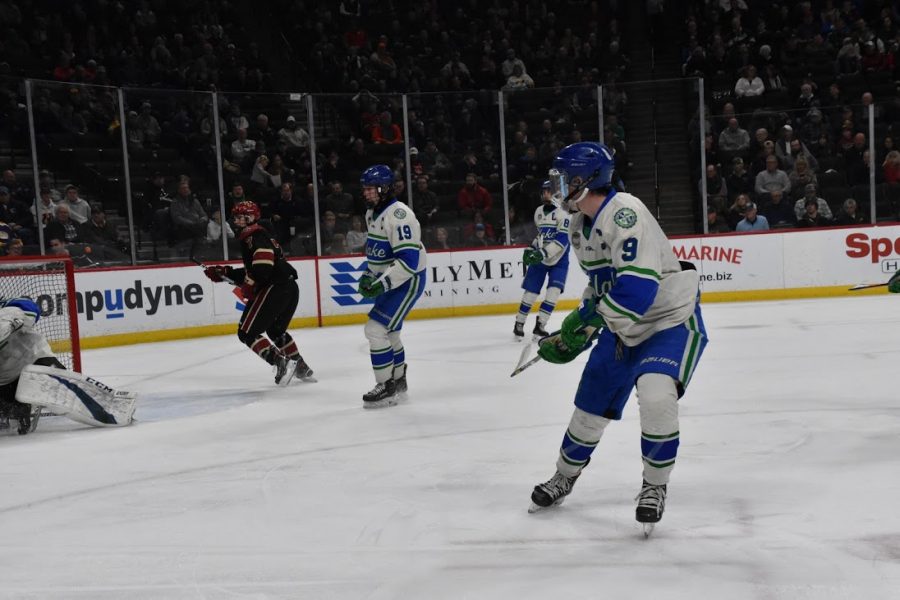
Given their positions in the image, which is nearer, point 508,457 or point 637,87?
point 508,457

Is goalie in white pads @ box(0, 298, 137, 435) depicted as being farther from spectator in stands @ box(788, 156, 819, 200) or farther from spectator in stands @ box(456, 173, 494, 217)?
spectator in stands @ box(788, 156, 819, 200)

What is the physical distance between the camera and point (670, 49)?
1719 centimetres

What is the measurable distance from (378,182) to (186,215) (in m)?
5.42

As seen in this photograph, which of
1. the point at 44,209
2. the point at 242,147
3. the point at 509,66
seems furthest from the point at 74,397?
the point at 509,66

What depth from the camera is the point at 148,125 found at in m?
10.9

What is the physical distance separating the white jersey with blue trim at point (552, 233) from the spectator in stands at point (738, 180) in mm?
3792

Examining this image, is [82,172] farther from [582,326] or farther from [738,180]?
[582,326]

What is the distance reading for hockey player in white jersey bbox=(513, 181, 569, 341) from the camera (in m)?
9.34

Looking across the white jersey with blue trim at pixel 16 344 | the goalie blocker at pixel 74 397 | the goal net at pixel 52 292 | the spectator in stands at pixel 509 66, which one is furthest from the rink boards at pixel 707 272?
the white jersey with blue trim at pixel 16 344

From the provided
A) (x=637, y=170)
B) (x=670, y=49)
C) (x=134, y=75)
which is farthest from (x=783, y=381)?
(x=670, y=49)

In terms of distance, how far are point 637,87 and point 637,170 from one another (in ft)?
3.38

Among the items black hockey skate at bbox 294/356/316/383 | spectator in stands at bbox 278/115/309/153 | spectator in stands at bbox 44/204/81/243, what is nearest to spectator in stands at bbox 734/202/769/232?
spectator in stands at bbox 278/115/309/153

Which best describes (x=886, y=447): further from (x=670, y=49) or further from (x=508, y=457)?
(x=670, y=49)

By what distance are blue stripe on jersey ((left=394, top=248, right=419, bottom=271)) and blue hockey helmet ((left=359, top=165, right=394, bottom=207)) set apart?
344mm
